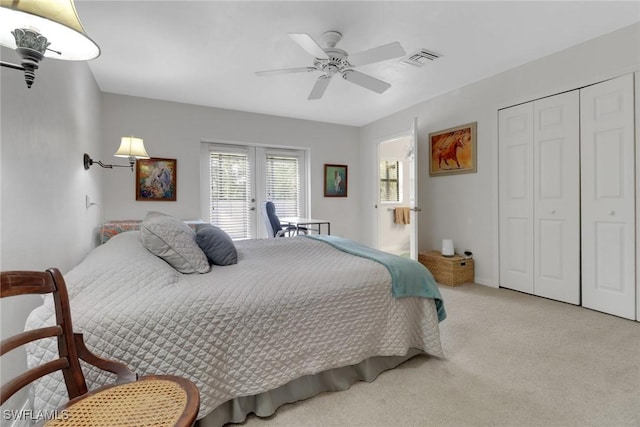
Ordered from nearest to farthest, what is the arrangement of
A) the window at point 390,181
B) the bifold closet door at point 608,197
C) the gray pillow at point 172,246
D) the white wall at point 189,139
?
the gray pillow at point 172,246
the bifold closet door at point 608,197
the white wall at point 189,139
the window at point 390,181

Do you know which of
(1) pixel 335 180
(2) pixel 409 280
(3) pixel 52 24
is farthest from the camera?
(1) pixel 335 180

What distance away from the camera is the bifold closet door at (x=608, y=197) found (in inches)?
102

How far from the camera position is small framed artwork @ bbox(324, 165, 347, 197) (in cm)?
561

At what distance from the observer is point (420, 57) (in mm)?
3033

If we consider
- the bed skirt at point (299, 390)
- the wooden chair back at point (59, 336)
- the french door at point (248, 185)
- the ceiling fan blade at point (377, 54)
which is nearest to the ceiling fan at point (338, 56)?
the ceiling fan blade at point (377, 54)

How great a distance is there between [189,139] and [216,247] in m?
3.11

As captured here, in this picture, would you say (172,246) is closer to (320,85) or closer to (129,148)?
(129,148)

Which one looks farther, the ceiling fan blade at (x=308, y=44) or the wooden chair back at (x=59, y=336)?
the ceiling fan blade at (x=308, y=44)

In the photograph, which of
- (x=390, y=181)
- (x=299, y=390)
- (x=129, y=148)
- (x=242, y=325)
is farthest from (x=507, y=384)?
(x=390, y=181)

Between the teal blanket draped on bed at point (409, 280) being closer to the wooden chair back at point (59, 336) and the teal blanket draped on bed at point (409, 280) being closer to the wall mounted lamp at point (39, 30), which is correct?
the wooden chair back at point (59, 336)

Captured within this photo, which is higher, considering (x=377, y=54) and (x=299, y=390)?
(x=377, y=54)

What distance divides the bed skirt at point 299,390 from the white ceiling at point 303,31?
8.28 ft

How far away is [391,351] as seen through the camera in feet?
6.05

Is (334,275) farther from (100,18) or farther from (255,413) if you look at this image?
(100,18)
